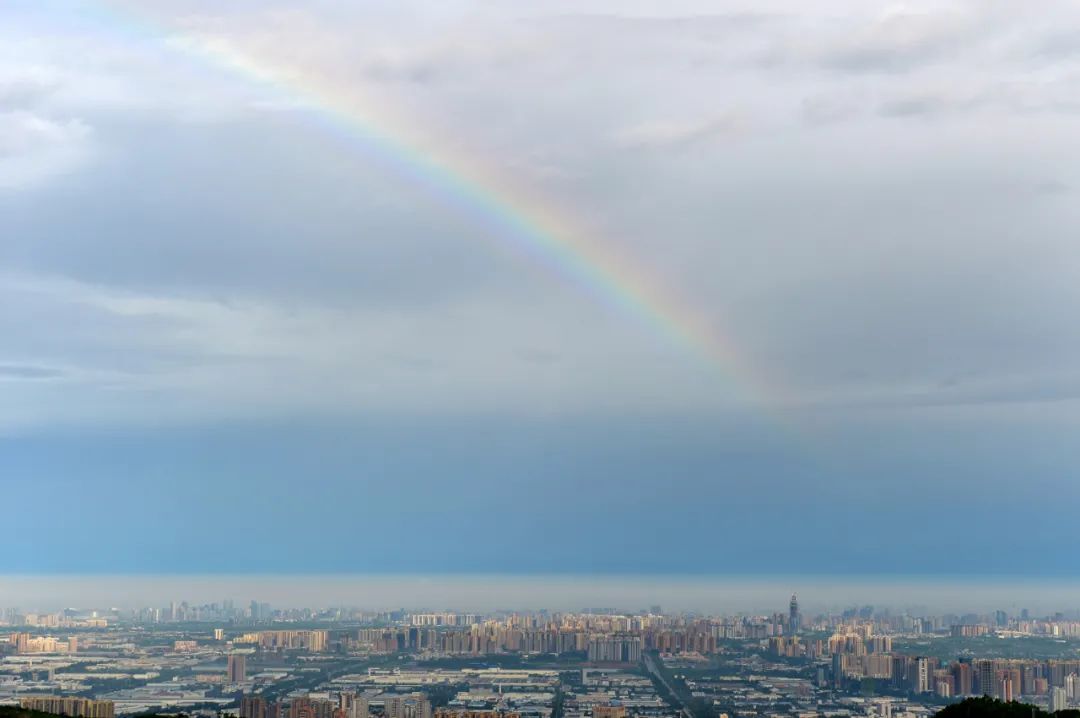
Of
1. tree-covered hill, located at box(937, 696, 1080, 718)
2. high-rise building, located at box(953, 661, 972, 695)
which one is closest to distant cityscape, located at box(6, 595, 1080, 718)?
high-rise building, located at box(953, 661, 972, 695)

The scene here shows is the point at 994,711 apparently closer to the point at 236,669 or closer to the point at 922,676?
the point at 922,676

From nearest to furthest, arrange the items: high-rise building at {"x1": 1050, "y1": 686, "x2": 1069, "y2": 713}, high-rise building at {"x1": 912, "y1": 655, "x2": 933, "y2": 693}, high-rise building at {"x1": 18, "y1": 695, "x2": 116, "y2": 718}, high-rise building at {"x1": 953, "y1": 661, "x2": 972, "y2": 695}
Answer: high-rise building at {"x1": 18, "y1": 695, "x2": 116, "y2": 718}
high-rise building at {"x1": 1050, "y1": 686, "x2": 1069, "y2": 713}
high-rise building at {"x1": 953, "y1": 661, "x2": 972, "y2": 695}
high-rise building at {"x1": 912, "y1": 655, "x2": 933, "y2": 693}

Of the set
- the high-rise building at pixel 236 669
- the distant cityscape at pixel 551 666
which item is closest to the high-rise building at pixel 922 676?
the distant cityscape at pixel 551 666

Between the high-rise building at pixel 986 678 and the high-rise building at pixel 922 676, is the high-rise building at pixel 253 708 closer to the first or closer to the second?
the high-rise building at pixel 922 676

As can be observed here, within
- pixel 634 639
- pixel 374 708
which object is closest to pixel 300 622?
pixel 634 639

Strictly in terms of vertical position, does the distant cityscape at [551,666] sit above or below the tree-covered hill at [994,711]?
below

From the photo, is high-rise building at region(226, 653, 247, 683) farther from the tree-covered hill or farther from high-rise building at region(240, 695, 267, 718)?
the tree-covered hill
